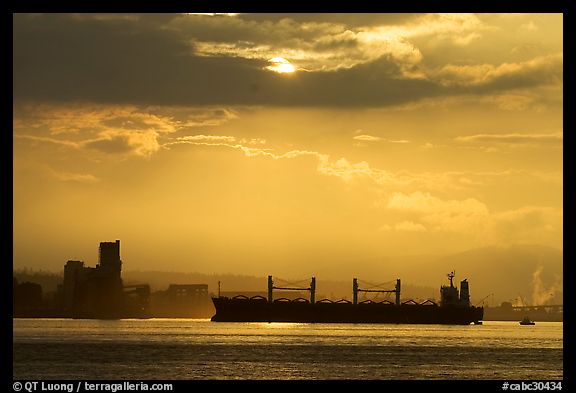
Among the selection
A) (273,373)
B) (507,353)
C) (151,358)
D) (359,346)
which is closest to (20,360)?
(151,358)

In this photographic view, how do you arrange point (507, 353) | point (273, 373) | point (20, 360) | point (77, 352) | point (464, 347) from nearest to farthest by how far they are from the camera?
1. point (273, 373)
2. point (20, 360)
3. point (77, 352)
4. point (507, 353)
5. point (464, 347)

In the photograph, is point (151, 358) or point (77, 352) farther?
point (77, 352)

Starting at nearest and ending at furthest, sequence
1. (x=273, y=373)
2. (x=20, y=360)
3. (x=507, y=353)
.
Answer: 1. (x=273, y=373)
2. (x=20, y=360)
3. (x=507, y=353)
